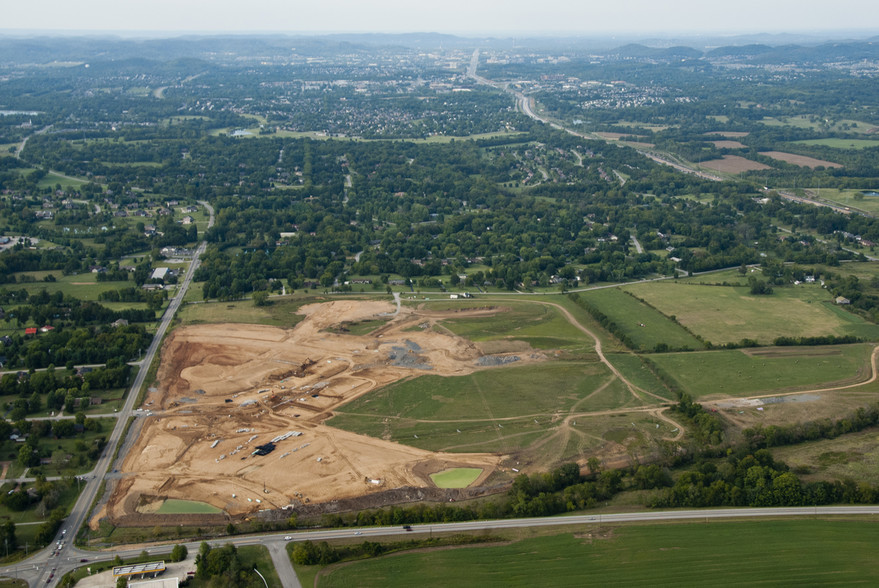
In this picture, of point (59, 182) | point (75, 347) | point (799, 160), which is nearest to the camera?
point (75, 347)

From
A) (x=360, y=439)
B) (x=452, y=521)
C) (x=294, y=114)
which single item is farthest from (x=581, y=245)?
(x=294, y=114)

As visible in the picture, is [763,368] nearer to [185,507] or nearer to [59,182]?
[185,507]

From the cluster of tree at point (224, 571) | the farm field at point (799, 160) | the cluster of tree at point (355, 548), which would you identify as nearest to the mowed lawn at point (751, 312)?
the cluster of tree at point (355, 548)

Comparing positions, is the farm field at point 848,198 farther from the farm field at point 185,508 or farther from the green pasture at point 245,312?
the farm field at point 185,508

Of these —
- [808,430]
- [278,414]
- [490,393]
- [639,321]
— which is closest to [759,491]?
[808,430]

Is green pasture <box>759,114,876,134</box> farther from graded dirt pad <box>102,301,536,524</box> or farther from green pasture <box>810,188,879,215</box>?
graded dirt pad <box>102,301,536,524</box>

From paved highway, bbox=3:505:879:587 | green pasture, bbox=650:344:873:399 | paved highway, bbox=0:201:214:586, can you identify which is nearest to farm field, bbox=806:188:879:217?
green pasture, bbox=650:344:873:399
